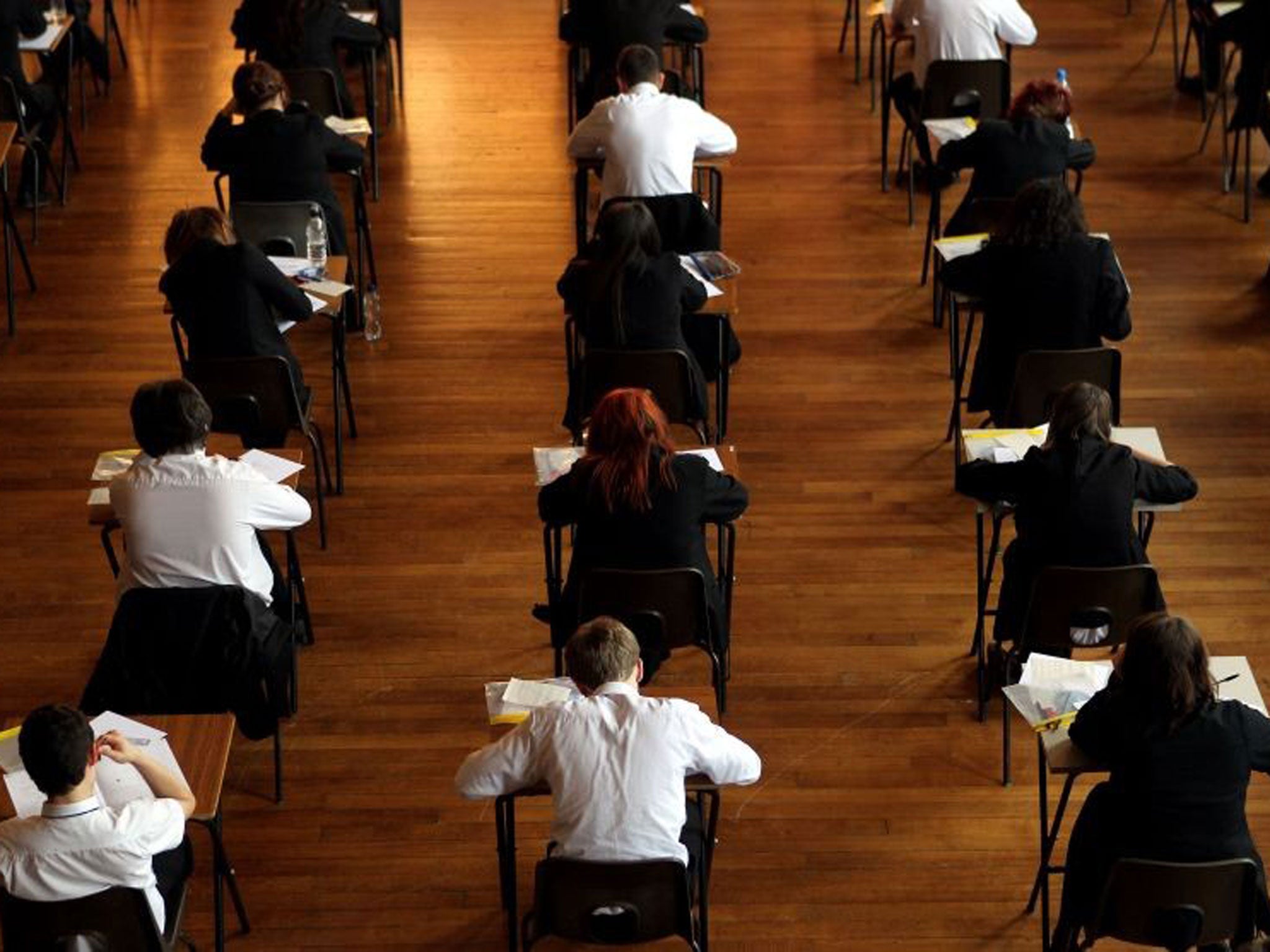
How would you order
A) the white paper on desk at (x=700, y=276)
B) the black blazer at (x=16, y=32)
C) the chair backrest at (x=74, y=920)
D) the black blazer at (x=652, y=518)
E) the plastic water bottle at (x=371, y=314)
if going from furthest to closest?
the black blazer at (x=16, y=32), the plastic water bottle at (x=371, y=314), the white paper on desk at (x=700, y=276), the black blazer at (x=652, y=518), the chair backrest at (x=74, y=920)

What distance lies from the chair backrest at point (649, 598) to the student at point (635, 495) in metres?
0.08

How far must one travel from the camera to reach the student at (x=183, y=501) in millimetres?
5539

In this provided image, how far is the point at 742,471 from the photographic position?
302 inches

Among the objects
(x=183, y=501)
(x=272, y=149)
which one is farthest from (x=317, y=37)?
(x=183, y=501)

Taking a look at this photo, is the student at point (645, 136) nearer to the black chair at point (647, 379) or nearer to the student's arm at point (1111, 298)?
the black chair at point (647, 379)

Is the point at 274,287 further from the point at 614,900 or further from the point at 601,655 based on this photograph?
the point at 614,900

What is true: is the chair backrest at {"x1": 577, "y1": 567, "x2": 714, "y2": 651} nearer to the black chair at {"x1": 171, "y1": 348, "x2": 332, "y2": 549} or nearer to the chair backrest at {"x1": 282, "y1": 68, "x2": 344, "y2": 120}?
the black chair at {"x1": 171, "y1": 348, "x2": 332, "y2": 549}

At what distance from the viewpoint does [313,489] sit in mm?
7551

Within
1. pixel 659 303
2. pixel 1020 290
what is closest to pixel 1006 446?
pixel 1020 290

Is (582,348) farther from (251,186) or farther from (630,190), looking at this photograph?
(251,186)

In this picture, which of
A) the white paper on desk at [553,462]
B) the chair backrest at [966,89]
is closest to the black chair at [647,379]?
the white paper on desk at [553,462]

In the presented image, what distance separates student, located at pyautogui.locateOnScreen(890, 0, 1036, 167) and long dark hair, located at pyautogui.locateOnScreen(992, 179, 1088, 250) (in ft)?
7.41

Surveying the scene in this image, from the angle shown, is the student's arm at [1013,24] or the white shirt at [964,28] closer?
the white shirt at [964,28]

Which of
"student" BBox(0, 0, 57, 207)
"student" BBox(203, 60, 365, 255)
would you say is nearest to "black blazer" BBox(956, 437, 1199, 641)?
"student" BBox(203, 60, 365, 255)
